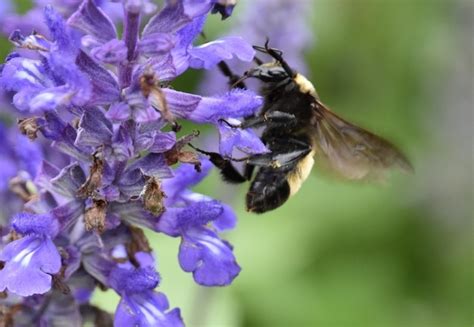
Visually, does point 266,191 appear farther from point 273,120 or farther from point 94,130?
point 94,130

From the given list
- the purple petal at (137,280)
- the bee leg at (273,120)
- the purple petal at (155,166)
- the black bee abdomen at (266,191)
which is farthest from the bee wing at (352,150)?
the purple petal at (137,280)

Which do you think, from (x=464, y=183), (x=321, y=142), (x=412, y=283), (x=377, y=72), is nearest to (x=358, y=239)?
(x=412, y=283)

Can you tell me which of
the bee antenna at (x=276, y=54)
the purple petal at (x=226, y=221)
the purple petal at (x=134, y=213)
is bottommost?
the purple petal at (x=134, y=213)

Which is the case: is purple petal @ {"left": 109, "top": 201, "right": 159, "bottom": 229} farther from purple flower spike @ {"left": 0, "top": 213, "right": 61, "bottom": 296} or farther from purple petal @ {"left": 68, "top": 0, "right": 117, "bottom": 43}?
purple petal @ {"left": 68, "top": 0, "right": 117, "bottom": 43}

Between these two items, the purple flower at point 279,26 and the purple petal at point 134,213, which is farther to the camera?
the purple flower at point 279,26

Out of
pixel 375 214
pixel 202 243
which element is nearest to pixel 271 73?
pixel 202 243

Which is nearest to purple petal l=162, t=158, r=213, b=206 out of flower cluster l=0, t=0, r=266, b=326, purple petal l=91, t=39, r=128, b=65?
flower cluster l=0, t=0, r=266, b=326

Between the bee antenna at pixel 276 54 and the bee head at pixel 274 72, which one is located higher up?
the bee antenna at pixel 276 54

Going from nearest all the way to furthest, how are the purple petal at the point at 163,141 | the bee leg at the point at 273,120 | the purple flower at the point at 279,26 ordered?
the purple petal at the point at 163,141 → the bee leg at the point at 273,120 → the purple flower at the point at 279,26

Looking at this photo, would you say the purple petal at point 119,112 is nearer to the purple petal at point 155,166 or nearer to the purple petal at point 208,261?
the purple petal at point 155,166
